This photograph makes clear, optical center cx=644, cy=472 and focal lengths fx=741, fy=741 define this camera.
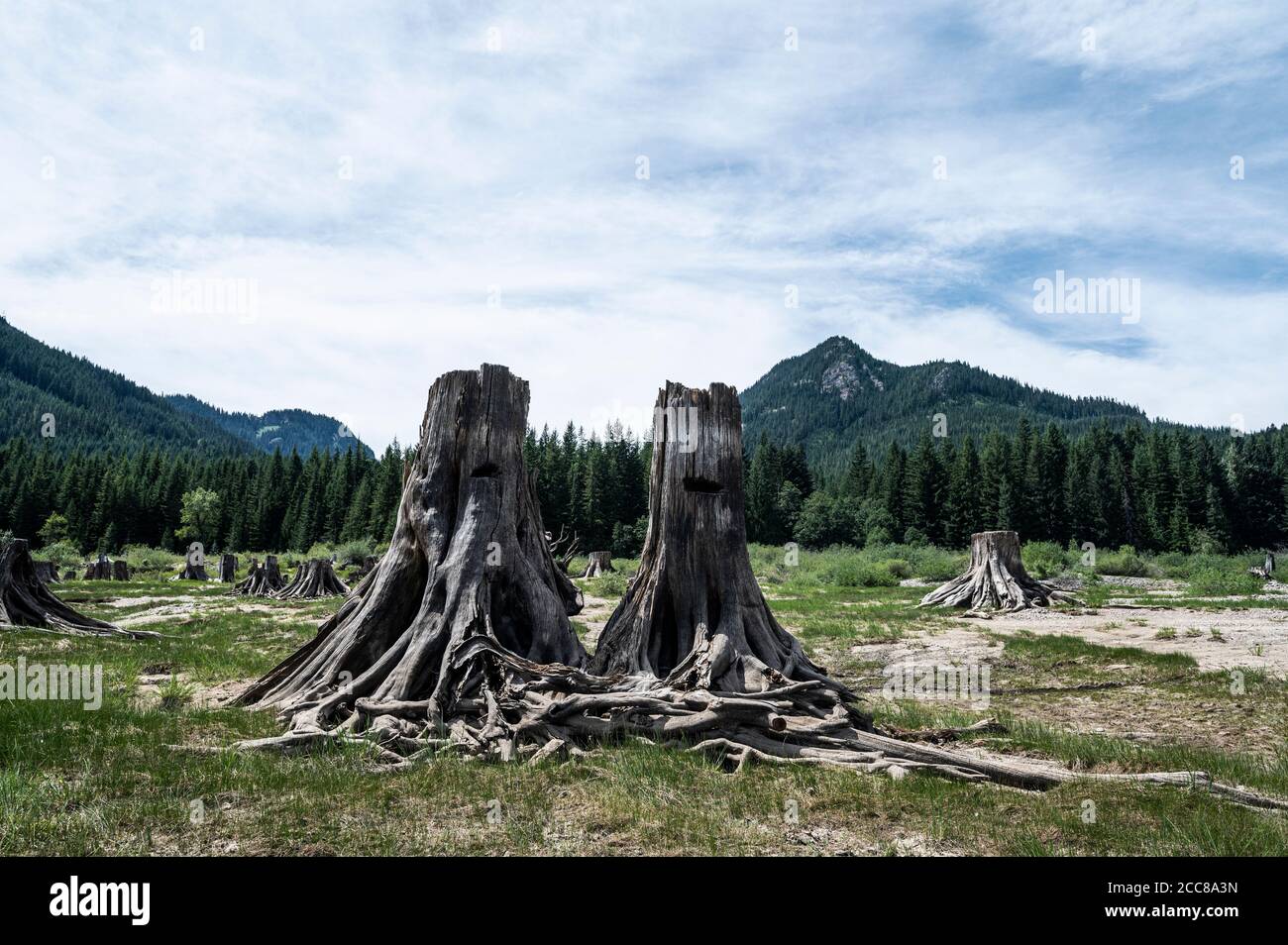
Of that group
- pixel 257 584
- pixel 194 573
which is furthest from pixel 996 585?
pixel 194 573

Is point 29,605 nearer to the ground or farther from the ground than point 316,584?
farther from the ground

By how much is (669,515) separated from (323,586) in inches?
953

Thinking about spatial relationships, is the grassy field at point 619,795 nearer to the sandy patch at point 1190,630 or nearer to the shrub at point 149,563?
the sandy patch at point 1190,630

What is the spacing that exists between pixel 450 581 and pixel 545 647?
1.38 metres

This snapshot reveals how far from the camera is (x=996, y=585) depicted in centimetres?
2241

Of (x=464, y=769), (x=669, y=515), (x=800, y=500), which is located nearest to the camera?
(x=464, y=769)

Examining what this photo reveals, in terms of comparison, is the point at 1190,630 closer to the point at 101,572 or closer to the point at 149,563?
the point at 101,572

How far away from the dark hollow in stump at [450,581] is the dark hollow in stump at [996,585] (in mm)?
16448

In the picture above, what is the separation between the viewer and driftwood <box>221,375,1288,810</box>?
6.55 metres

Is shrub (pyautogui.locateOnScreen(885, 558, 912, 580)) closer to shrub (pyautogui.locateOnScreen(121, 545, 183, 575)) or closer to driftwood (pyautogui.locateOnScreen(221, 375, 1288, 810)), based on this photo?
driftwood (pyautogui.locateOnScreen(221, 375, 1288, 810))

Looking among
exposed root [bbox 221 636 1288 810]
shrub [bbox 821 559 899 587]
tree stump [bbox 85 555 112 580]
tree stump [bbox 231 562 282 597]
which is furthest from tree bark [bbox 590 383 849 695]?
tree stump [bbox 85 555 112 580]

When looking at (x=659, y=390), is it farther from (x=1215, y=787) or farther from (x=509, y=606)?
(x=1215, y=787)

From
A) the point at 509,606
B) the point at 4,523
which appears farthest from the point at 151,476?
the point at 509,606

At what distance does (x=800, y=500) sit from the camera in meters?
94.1
